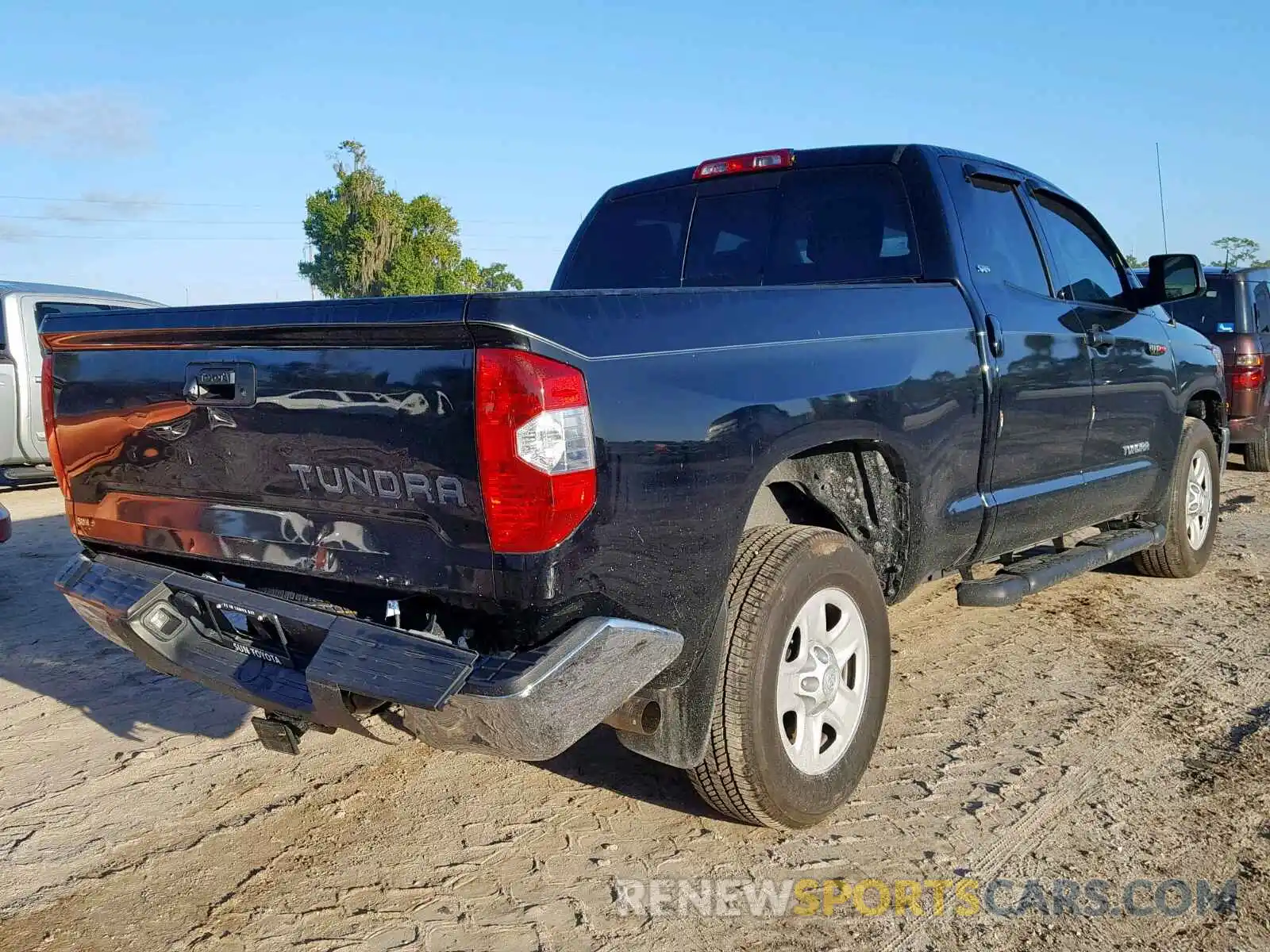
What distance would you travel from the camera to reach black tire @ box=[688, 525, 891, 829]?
2734mm

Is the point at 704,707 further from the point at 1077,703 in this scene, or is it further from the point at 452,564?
the point at 1077,703

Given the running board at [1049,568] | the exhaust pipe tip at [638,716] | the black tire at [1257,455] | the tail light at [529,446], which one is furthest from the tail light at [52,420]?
the black tire at [1257,455]

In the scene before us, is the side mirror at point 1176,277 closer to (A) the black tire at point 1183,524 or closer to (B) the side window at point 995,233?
(B) the side window at point 995,233

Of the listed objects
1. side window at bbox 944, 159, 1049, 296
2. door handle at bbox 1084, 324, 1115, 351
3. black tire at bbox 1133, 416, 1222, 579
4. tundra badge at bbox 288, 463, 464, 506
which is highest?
side window at bbox 944, 159, 1049, 296

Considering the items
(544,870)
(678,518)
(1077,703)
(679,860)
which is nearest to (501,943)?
(544,870)

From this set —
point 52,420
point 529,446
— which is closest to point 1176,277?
point 529,446

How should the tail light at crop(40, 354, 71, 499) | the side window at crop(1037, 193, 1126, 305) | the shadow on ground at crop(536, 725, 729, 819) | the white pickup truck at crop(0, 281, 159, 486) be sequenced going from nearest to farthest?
the tail light at crop(40, 354, 71, 499)
the shadow on ground at crop(536, 725, 729, 819)
the side window at crop(1037, 193, 1126, 305)
the white pickup truck at crop(0, 281, 159, 486)

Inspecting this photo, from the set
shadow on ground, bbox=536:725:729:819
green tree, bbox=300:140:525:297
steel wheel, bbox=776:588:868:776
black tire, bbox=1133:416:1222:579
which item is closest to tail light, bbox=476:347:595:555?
steel wheel, bbox=776:588:868:776

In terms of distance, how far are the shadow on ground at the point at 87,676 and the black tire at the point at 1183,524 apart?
459cm

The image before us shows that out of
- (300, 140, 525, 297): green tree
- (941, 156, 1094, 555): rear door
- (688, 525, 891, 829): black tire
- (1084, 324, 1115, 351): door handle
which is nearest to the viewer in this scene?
(688, 525, 891, 829): black tire

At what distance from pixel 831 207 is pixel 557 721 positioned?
2.54m

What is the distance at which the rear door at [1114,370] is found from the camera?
4.51 meters

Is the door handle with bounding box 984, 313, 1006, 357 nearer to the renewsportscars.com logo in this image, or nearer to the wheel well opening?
the wheel well opening

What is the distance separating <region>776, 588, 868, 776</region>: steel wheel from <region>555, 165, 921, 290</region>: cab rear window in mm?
1369
